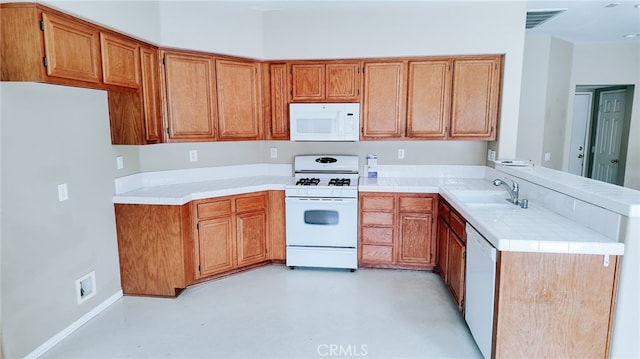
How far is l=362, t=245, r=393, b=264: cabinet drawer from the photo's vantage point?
142 inches

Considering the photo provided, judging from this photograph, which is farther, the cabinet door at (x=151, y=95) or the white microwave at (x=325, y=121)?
the white microwave at (x=325, y=121)

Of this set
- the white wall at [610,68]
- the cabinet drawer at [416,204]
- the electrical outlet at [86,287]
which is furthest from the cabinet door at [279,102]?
the white wall at [610,68]

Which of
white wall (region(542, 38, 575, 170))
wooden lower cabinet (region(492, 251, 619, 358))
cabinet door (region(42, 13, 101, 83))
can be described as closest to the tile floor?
wooden lower cabinet (region(492, 251, 619, 358))

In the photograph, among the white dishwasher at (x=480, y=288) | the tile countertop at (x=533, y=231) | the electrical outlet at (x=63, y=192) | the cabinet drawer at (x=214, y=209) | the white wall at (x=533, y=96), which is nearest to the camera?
the tile countertop at (x=533, y=231)

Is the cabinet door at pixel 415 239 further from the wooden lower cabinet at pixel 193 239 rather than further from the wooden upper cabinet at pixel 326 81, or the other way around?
the wooden upper cabinet at pixel 326 81

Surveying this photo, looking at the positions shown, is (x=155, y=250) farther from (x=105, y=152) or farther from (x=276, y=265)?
(x=276, y=265)

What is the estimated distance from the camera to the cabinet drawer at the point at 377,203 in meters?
3.54

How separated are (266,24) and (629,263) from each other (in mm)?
3473

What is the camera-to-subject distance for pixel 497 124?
356cm

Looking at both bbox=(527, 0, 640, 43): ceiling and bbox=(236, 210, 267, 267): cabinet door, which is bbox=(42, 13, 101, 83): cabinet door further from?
bbox=(527, 0, 640, 43): ceiling

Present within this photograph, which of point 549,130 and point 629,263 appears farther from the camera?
point 549,130

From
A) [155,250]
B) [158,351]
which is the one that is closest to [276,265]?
[155,250]

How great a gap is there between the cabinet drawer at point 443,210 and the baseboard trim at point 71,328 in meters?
2.96

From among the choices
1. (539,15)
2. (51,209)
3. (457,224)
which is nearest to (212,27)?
(51,209)
